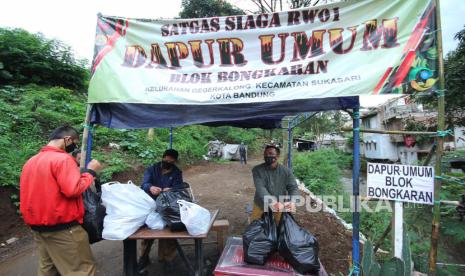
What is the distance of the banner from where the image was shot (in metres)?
2.57

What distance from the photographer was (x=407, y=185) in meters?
2.59

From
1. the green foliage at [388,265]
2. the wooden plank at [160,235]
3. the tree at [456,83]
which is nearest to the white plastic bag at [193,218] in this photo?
the wooden plank at [160,235]

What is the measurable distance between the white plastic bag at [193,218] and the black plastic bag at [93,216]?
2.66 ft

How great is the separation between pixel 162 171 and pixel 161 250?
3.58 feet

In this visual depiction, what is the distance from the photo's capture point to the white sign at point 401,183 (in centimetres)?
251

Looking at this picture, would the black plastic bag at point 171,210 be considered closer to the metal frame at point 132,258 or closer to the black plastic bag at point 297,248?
the metal frame at point 132,258

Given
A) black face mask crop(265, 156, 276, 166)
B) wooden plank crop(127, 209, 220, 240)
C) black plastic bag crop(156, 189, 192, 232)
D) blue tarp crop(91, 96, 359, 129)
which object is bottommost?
wooden plank crop(127, 209, 220, 240)

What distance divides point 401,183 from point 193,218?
205 cm

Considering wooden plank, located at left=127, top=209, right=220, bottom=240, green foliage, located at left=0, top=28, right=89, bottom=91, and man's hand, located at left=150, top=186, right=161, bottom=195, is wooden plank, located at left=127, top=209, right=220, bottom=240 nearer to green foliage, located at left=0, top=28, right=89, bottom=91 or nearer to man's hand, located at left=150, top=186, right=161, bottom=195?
man's hand, located at left=150, top=186, right=161, bottom=195

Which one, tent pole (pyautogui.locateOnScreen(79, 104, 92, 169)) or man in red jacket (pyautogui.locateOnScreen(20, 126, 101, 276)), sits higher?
tent pole (pyautogui.locateOnScreen(79, 104, 92, 169))

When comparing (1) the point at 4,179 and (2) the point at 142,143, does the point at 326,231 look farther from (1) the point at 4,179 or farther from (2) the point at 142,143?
(2) the point at 142,143

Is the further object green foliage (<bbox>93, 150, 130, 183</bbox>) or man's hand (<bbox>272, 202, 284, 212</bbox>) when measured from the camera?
green foliage (<bbox>93, 150, 130, 183</bbox>)

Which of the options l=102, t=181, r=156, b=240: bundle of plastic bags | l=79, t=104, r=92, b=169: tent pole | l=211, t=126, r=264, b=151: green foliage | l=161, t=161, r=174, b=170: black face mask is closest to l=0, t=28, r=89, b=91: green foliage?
l=79, t=104, r=92, b=169: tent pole

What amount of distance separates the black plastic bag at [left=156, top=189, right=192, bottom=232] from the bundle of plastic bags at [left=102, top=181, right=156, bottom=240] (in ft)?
0.69
